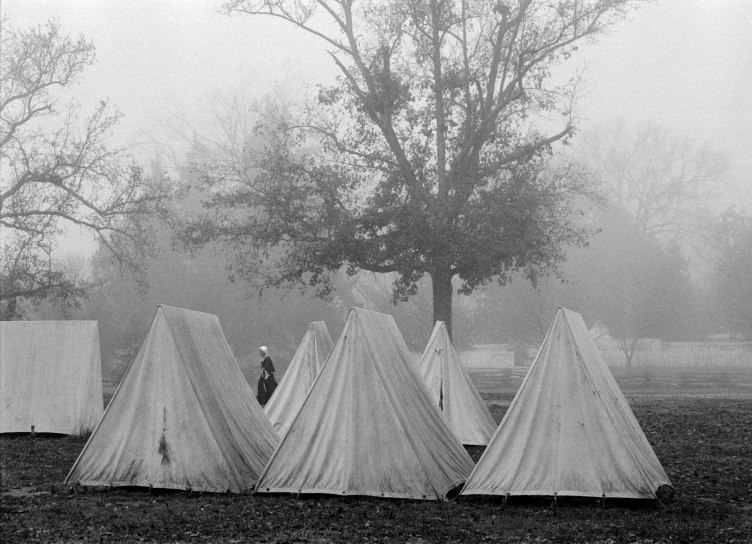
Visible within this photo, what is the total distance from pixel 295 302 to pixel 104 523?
39.5 meters

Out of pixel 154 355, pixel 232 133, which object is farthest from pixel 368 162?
pixel 232 133

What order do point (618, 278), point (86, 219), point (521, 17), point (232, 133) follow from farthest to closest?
1. point (232, 133)
2. point (618, 278)
3. point (86, 219)
4. point (521, 17)

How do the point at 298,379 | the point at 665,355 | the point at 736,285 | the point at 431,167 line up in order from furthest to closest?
1. the point at 665,355
2. the point at 736,285
3. the point at 431,167
4. the point at 298,379

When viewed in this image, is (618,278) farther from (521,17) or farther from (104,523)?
→ (104,523)

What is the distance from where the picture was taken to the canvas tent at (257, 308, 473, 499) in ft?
37.6

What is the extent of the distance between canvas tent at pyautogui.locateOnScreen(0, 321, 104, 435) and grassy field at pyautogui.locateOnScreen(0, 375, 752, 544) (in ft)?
20.7

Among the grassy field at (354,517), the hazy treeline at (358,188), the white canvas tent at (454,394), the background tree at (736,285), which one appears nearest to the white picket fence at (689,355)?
the background tree at (736,285)

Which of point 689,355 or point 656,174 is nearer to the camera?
point 689,355

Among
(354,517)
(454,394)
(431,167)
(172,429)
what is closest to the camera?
(354,517)

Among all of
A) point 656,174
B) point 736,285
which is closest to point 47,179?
point 736,285

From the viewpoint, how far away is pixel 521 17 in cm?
2873

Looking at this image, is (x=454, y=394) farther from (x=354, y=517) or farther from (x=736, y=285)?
(x=736, y=285)

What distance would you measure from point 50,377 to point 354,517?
11893mm

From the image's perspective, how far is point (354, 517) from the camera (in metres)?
10.3
